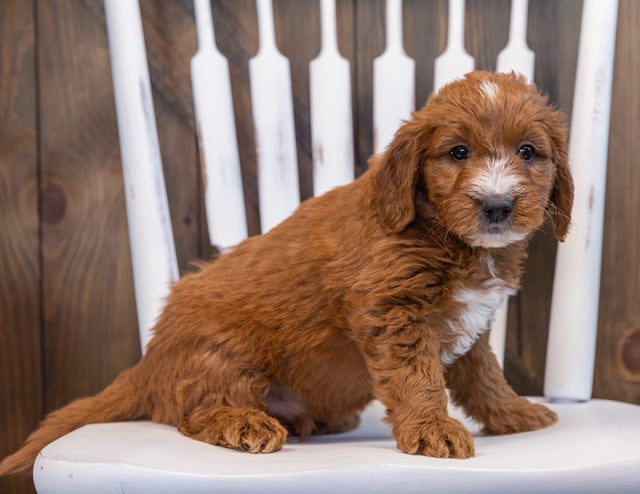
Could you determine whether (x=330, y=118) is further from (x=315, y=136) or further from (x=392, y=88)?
(x=392, y=88)

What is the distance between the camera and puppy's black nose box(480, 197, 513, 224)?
45.5 inches

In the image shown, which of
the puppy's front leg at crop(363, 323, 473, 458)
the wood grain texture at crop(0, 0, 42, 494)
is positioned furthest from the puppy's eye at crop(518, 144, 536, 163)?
the wood grain texture at crop(0, 0, 42, 494)

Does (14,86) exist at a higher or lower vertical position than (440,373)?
higher

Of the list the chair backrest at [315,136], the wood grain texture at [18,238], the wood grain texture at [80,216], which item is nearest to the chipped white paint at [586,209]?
the chair backrest at [315,136]

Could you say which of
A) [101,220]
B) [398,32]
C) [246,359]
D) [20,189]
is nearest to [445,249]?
[246,359]

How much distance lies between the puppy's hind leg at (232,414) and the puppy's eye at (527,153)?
0.60 meters

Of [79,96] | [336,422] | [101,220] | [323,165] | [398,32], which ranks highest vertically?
[398,32]

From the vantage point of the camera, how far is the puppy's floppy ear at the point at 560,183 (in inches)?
51.4

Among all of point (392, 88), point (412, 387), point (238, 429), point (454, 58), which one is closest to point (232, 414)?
point (238, 429)

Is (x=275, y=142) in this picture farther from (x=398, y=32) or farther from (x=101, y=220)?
(x=101, y=220)

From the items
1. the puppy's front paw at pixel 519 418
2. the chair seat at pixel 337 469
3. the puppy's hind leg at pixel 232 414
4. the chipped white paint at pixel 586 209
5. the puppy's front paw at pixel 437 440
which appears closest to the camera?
the chair seat at pixel 337 469

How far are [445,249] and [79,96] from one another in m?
1.20

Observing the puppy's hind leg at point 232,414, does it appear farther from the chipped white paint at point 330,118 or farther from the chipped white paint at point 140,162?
the chipped white paint at point 330,118

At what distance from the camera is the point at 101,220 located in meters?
2.03
